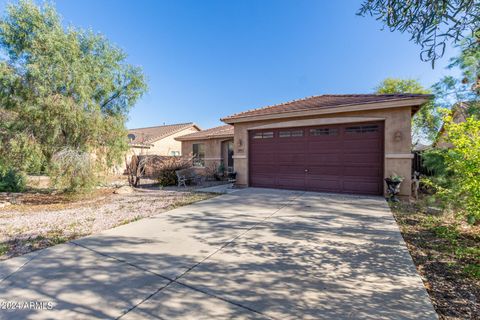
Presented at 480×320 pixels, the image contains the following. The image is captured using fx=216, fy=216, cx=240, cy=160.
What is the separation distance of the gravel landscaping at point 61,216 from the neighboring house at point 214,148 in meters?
6.87

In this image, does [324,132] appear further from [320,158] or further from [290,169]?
[290,169]

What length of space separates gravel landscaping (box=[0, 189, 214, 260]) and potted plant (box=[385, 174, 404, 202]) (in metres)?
6.61

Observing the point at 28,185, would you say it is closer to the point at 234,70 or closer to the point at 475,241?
the point at 234,70

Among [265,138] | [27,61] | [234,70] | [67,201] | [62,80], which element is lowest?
[67,201]

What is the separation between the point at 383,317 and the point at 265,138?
8521mm

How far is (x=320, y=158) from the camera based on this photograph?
8.91 metres

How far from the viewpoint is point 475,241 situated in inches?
159

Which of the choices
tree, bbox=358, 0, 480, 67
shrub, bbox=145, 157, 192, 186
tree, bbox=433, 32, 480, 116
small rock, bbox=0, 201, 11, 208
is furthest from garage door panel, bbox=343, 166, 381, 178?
small rock, bbox=0, 201, 11, 208

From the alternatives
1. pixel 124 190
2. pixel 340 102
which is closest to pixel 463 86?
pixel 340 102

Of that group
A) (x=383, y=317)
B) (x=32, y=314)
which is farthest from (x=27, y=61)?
(x=383, y=317)

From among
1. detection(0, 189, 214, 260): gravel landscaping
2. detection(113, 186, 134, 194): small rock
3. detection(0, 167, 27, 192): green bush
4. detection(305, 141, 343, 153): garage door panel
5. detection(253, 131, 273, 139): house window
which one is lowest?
detection(0, 189, 214, 260): gravel landscaping

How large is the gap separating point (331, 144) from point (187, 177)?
7.59 m

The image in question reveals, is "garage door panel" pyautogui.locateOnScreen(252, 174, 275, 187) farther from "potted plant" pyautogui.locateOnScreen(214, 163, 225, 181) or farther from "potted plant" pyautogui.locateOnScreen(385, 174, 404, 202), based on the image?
"potted plant" pyautogui.locateOnScreen(385, 174, 404, 202)

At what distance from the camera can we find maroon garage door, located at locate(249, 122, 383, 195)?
8.04 metres
